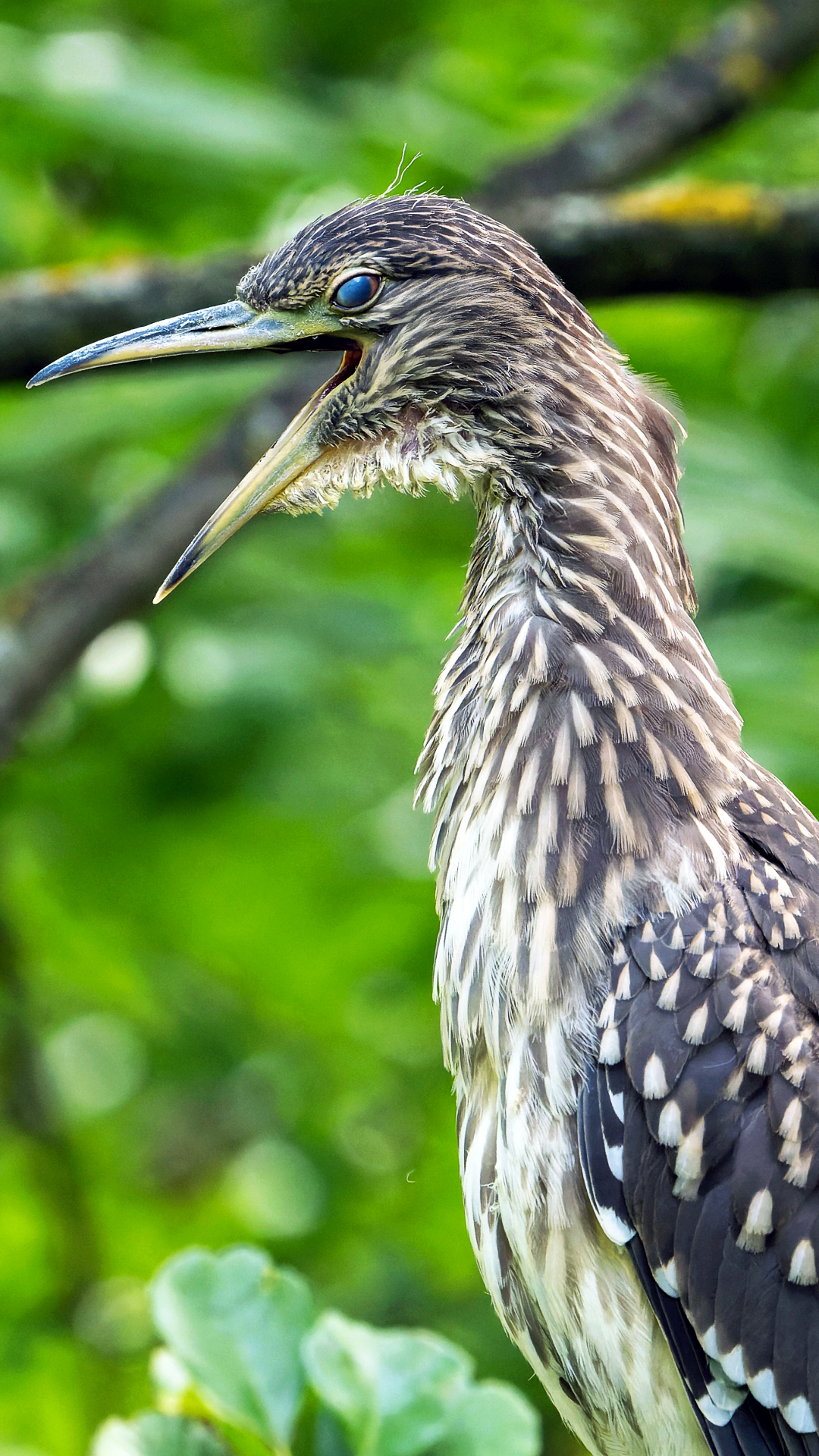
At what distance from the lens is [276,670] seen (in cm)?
413

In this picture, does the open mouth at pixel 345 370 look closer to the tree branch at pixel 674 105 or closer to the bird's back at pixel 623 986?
the bird's back at pixel 623 986

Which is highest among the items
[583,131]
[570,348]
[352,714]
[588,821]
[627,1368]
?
[583,131]

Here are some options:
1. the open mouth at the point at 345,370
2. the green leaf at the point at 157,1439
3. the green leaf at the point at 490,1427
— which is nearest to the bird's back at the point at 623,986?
the green leaf at the point at 490,1427

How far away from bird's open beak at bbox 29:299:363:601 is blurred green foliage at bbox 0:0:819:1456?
1.11 m

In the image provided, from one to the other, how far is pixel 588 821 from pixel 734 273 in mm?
1643

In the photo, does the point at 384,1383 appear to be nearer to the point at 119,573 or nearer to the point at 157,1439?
the point at 157,1439

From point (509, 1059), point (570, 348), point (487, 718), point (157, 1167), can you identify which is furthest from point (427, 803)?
point (157, 1167)

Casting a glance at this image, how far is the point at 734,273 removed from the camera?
3.50 metres

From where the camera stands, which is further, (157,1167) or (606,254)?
(157,1167)

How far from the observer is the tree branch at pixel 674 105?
13.3 feet

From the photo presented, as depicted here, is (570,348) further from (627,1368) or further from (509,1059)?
(627,1368)

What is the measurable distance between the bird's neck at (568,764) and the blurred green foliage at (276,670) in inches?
46.3

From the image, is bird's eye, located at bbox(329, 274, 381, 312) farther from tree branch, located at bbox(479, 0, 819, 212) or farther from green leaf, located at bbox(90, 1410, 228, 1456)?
green leaf, located at bbox(90, 1410, 228, 1456)

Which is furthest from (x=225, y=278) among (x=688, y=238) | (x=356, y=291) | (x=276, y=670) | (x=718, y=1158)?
(x=718, y=1158)
